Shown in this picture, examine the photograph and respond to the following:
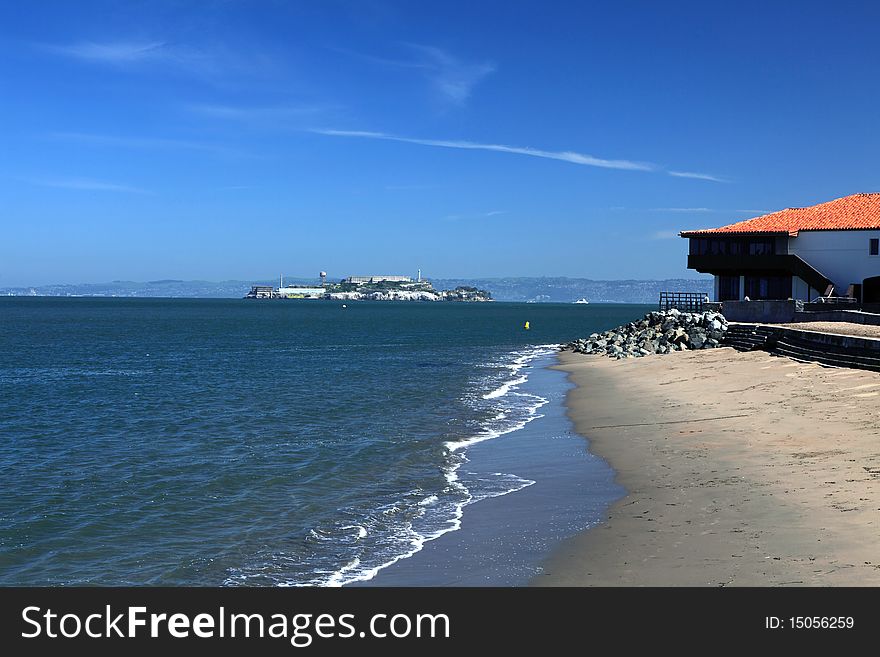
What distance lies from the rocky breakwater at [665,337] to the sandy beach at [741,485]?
16.3 meters

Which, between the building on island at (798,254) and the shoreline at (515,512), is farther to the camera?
the building on island at (798,254)

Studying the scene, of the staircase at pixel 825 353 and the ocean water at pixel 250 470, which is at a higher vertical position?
the staircase at pixel 825 353

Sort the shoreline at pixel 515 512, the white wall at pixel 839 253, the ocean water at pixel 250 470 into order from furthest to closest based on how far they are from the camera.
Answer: the white wall at pixel 839 253
the ocean water at pixel 250 470
the shoreline at pixel 515 512

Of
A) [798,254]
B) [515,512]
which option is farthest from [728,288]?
[515,512]

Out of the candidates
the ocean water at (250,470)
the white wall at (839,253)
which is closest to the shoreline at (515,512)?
the ocean water at (250,470)

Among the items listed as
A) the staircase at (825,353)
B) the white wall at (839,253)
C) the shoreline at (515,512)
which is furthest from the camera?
the white wall at (839,253)

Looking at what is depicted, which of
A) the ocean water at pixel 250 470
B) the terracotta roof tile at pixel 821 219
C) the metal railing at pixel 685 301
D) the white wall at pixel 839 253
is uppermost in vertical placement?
the terracotta roof tile at pixel 821 219

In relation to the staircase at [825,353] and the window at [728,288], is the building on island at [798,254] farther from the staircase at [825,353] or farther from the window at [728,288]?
the staircase at [825,353]

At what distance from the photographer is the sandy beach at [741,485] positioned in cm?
1055

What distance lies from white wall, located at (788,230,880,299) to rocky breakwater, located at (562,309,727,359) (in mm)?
9036

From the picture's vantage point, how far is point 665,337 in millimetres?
50656

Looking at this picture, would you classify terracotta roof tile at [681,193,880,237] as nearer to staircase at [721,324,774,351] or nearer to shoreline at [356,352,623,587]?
staircase at [721,324,774,351]

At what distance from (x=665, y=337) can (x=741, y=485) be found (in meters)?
36.6
